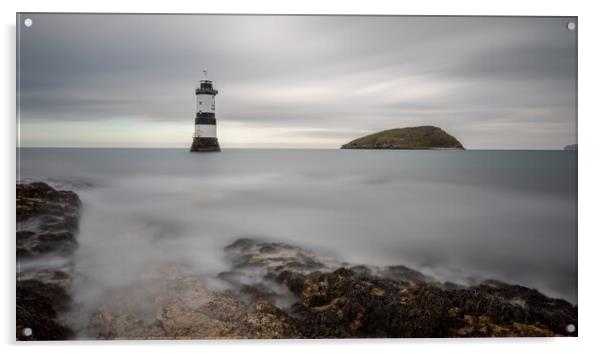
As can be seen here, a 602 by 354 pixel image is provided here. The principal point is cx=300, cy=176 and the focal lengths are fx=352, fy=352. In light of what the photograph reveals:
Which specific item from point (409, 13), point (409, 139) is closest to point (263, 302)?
point (409, 139)

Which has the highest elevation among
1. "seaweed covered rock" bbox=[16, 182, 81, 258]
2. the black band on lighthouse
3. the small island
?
the black band on lighthouse

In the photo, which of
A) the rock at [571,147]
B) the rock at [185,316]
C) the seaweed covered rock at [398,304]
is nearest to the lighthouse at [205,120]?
the seaweed covered rock at [398,304]

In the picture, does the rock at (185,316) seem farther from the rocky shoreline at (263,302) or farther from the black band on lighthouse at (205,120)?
the black band on lighthouse at (205,120)

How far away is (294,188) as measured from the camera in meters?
1.78

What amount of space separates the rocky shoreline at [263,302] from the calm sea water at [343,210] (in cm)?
7

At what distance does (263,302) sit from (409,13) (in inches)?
61.3


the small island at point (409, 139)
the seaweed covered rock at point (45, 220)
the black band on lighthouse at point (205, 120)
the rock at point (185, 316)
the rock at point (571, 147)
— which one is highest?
the black band on lighthouse at point (205, 120)

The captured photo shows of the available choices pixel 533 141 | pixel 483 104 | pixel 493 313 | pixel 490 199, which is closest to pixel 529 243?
pixel 490 199

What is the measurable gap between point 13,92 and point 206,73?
Answer: 0.91 meters

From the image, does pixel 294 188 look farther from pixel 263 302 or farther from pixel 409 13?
pixel 409 13

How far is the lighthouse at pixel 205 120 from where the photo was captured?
170cm

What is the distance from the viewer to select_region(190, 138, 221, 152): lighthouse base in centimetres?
171

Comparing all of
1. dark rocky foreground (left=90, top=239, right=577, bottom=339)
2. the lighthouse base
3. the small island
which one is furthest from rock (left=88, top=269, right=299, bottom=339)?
the small island

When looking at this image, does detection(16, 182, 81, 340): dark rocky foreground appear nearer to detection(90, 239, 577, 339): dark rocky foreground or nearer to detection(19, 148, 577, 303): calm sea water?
detection(19, 148, 577, 303): calm sea water
